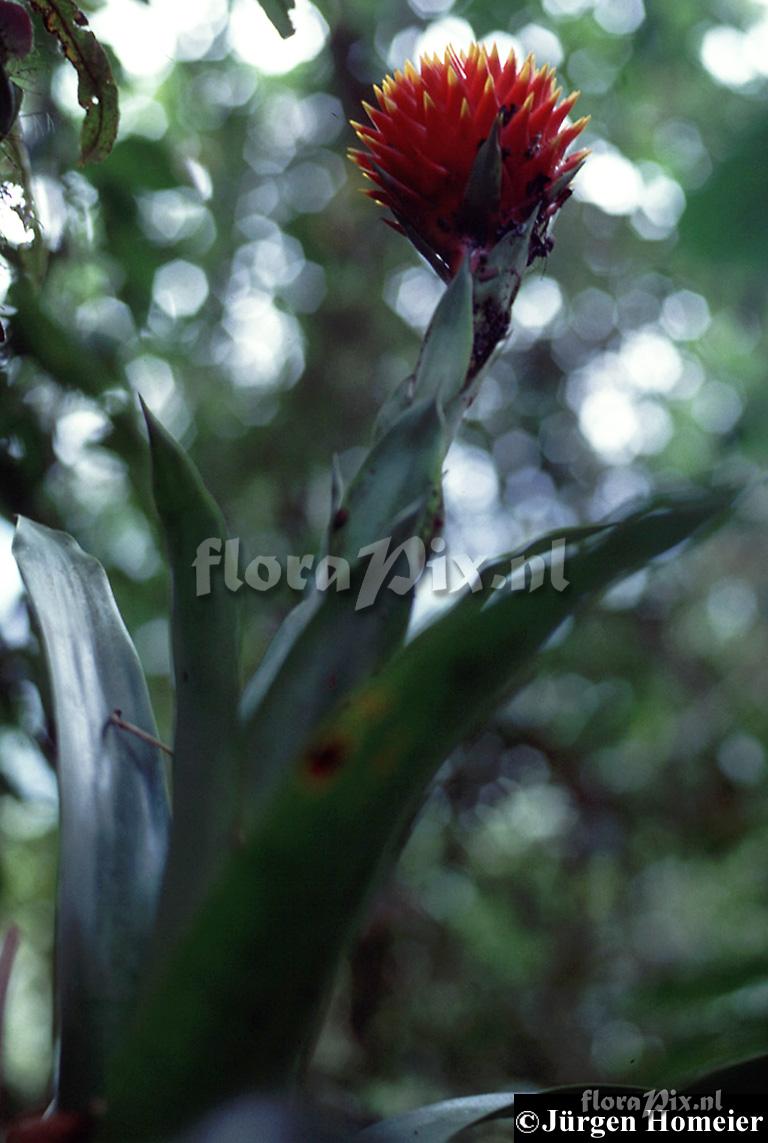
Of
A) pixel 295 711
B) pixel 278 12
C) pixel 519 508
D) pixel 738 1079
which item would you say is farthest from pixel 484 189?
pixel 519 508

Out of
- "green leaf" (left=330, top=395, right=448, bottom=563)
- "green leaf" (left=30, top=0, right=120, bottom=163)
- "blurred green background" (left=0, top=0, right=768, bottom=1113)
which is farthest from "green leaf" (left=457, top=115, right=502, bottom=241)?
"blurred green background" (left=0, top=0, right=768, bottom=1113)

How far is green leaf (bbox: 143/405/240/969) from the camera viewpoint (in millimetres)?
358

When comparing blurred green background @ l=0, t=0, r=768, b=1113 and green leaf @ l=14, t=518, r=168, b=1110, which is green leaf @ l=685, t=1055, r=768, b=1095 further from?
blurred green background @ l=0, t=0, r=768, b=1113

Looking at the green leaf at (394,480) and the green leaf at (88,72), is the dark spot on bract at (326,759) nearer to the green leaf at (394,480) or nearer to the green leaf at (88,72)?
the green leaf at (394,480)

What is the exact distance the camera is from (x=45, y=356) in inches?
34.4

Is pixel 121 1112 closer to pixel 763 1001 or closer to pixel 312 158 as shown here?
Answer: pixel 763 1001

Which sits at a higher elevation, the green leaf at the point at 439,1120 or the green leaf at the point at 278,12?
the green leaf at the point at 278,12

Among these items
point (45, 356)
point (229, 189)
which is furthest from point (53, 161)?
point (229, 189)

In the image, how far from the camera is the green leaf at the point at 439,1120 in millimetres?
365

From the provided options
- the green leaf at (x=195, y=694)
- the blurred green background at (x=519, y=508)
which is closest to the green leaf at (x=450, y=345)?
the green leaf at (x=195, y=694)

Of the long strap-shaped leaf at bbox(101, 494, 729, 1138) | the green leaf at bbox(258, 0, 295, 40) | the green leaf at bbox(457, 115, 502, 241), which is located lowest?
the long strap-shaped leaf at bbox(101, 494, 729, 1138)

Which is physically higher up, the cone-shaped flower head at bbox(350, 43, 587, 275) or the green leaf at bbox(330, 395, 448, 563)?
the cone-shaped flower head at bbox(350, 43, 587, 275)

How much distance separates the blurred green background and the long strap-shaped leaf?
1.23m

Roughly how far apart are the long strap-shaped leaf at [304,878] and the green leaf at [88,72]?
387mm
